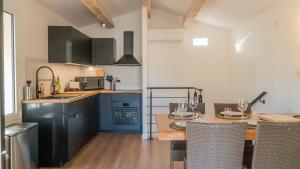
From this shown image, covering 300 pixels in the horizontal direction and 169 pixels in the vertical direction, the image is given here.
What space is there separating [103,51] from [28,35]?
2299 mm

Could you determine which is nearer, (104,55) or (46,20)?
(46,20)

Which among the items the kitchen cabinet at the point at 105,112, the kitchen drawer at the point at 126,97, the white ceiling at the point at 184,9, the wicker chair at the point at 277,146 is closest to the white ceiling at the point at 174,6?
the white ceiling at the point at 184,9

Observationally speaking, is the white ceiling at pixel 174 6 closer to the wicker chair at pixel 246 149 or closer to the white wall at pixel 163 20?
the white wall at pixel 163 20

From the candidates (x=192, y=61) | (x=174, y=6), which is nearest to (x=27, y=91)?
(x=174, y=6)

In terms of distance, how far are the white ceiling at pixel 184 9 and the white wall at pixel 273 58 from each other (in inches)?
7.8

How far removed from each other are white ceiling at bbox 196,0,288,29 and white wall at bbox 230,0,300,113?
4.8 inches

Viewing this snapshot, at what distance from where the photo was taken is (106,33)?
6.38m

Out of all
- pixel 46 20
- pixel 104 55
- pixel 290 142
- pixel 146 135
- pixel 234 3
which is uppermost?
pixel 234 3

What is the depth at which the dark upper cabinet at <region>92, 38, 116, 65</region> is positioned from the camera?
19.3ft

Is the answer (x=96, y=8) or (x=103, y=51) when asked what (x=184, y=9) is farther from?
(x=96, y=8)

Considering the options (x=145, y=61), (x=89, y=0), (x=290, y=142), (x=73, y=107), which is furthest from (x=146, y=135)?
(x=290, y=142)

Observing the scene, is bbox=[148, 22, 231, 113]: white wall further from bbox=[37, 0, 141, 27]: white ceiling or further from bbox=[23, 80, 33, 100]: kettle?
bbox=[23, 80, 33, 100]: kettle

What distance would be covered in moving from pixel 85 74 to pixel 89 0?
2.83 metres

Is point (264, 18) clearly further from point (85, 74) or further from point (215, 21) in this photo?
point (85, 74)
